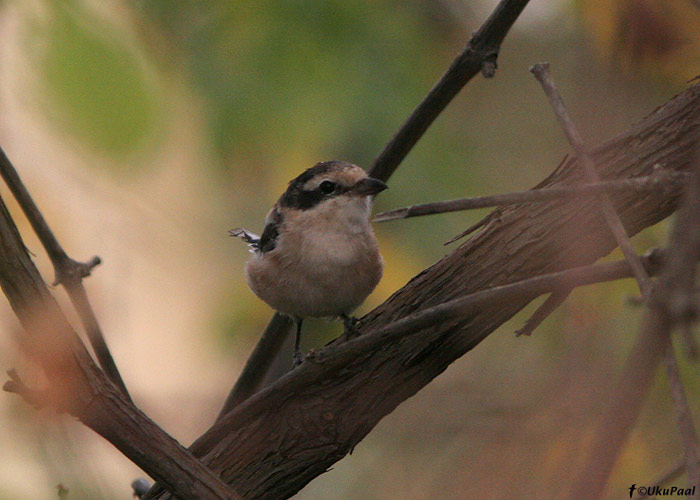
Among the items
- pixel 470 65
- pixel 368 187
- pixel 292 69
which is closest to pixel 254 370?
pixel 368 187

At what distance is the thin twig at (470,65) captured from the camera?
310 cm

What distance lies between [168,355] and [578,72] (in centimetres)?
361

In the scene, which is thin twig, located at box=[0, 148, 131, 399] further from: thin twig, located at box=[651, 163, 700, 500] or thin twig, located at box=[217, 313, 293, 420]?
→ thin twig, located at box=[651, 163, 700, 500]

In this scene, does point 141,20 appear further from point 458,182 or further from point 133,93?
point 458,182

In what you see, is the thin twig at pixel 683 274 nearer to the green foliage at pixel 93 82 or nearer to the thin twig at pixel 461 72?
the thin twig at pixel 461 72

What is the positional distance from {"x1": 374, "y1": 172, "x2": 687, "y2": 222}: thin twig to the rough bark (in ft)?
3.07

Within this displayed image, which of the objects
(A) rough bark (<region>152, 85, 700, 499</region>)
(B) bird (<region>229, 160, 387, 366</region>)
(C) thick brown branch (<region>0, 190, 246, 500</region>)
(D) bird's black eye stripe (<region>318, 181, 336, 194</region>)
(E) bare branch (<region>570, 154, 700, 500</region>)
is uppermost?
(D) bird's black eye stripe (<region>318, 181, 336, 194</region>)

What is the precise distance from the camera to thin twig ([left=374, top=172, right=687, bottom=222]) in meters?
1.55

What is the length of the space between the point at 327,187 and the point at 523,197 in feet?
8.46

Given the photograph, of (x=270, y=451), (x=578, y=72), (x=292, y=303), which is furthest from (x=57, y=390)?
(x=578, y=72)

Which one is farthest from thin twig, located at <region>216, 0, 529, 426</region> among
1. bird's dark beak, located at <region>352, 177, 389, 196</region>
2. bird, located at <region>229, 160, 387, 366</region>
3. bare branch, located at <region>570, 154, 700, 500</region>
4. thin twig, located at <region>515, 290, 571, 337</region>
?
bare branch, located at <region>570, 154, 700, 500</region>

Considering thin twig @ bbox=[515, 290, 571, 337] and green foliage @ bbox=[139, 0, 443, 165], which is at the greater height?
green foliage @ bbox=[139, 0, 443, 165]

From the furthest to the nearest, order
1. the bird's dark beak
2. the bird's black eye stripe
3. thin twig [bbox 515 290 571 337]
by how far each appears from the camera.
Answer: the bird's black eye stripe → the bird's dark beak → thin twig [bbox 515 290 571 337]

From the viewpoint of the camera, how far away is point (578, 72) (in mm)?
3852
